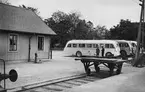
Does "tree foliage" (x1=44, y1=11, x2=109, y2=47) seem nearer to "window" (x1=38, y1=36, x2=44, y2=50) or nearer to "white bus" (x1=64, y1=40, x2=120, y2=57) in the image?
"white bus" (x1=64, y1=40, x2=120, y2=57)

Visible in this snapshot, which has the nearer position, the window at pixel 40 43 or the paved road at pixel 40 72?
the paved road at pixel 40 72

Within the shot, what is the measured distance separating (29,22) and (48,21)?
50.0 meters

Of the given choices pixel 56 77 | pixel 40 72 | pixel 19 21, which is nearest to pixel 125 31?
pixel 19 21

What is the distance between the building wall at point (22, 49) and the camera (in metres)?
18.5

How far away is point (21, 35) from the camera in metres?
20.3

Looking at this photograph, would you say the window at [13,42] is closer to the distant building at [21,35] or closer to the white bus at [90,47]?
the distant building at [21,35]

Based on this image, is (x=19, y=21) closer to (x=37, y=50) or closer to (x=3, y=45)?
(x=37, y=50)

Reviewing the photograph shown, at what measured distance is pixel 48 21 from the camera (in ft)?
236

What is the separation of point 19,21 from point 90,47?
42.4ft

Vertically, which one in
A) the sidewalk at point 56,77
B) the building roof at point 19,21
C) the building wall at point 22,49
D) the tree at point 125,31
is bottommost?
the sidewalk at point 56,77

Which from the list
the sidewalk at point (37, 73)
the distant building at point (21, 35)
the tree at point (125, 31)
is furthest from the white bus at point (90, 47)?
the tree at point (125, 31)

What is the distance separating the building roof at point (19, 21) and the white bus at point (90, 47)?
31.0 ft

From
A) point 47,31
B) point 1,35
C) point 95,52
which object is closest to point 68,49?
point 95,52

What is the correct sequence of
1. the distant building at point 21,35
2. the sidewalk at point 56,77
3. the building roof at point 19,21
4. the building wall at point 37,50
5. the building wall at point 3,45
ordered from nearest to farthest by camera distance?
the sidewalk at point 56,77, the building wall at point 3,45, the distant building at point 21,35, the building roof at point 19,21, the building wall at point 37,50
